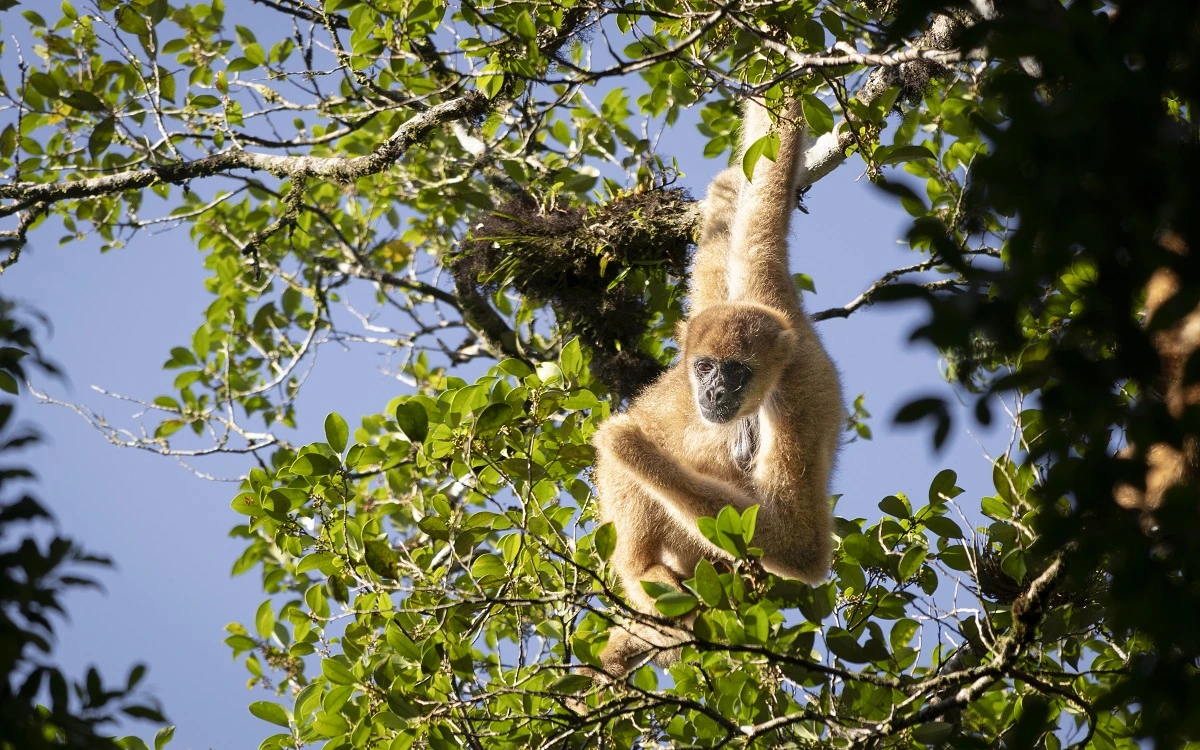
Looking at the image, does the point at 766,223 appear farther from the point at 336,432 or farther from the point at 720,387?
the point at 336,432

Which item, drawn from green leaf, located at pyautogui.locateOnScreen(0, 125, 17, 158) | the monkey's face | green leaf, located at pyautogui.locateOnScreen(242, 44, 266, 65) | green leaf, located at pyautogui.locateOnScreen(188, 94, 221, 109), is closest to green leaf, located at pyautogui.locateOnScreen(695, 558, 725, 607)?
the monkey's face

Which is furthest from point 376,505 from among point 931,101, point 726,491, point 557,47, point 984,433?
point 984,433

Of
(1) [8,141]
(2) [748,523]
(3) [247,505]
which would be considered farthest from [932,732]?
(1) [8,141]

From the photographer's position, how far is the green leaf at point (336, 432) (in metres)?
4.77

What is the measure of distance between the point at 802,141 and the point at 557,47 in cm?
163

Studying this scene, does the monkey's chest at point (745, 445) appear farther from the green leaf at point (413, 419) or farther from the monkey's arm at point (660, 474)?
the green leaf at point (413, 419)

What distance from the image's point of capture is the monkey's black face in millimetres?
6184

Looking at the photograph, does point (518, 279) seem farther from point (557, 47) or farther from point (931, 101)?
point (931, 101)

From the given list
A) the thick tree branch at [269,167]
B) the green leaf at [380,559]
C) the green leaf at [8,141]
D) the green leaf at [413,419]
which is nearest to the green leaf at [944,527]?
the green leaf at [413,419]

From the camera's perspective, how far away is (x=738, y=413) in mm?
6426

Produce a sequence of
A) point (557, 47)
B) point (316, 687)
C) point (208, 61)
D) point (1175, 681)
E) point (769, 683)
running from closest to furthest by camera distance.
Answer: point (1175, 681), point (769, 683), point (316, 687), point (557, 47), point (208, 61)

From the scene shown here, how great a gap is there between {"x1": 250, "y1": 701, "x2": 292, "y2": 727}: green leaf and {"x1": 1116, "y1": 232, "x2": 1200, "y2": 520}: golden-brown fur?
161 inches

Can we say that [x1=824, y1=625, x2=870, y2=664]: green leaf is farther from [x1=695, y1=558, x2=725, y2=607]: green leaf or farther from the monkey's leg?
the monkey's leg

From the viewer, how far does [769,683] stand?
429 cm
